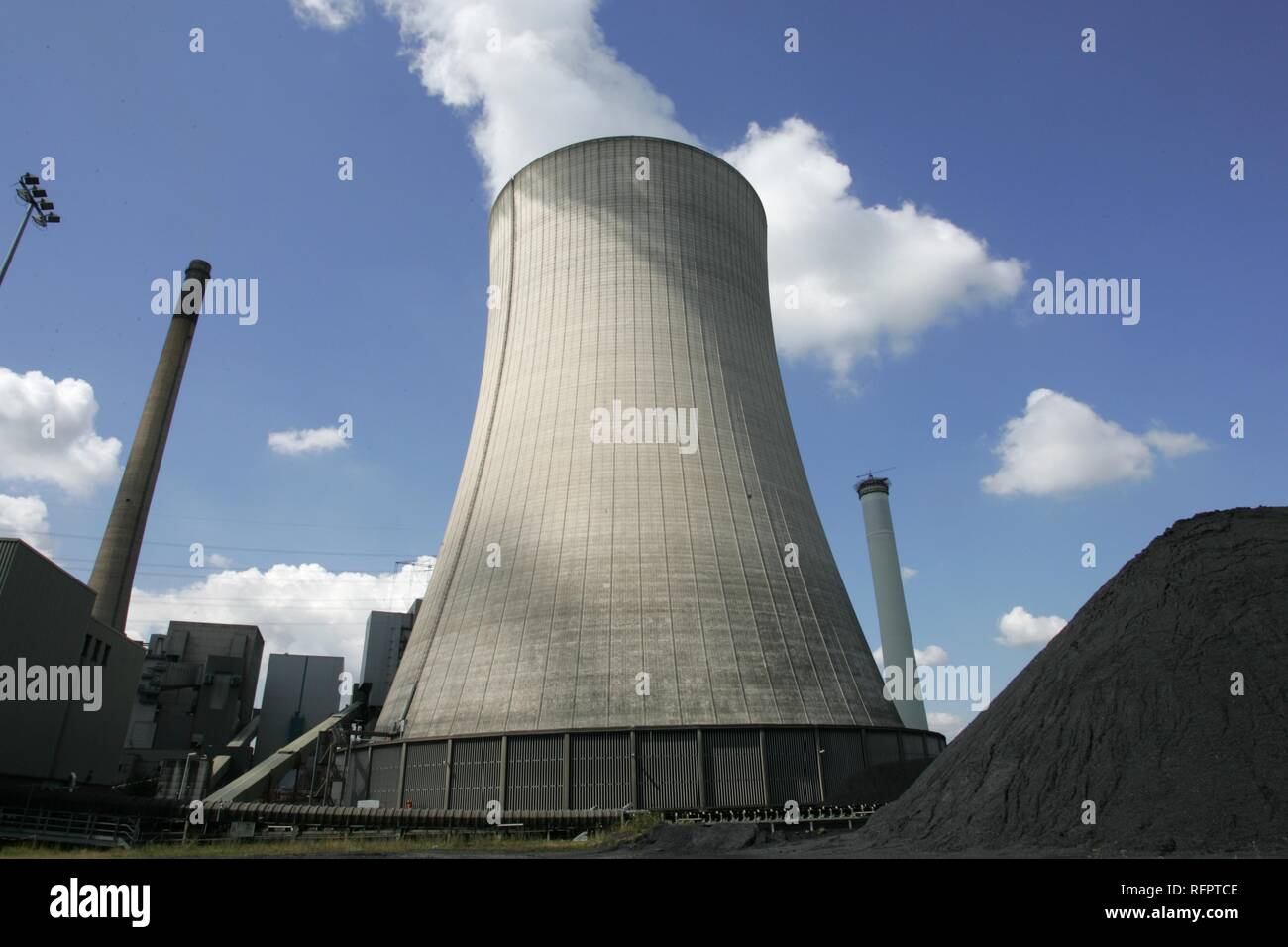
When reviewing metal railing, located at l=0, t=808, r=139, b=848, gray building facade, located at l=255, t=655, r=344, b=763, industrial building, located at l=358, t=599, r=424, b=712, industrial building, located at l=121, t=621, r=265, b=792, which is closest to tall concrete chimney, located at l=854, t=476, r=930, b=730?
industrial building, located at l=358, t=599, r=424, b=712

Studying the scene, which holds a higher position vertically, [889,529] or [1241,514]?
[889,529]

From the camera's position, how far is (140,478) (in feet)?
88.1

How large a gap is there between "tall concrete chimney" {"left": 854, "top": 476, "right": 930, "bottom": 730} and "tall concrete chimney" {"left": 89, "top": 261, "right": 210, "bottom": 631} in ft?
99.1

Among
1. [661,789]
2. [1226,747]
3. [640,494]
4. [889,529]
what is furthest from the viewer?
[889,529]

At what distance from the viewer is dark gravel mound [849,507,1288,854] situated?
7.08 meters

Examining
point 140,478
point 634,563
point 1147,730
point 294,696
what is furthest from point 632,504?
point 294,696

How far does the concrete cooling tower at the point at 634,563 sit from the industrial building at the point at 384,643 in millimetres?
16400

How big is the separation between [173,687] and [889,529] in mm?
34085

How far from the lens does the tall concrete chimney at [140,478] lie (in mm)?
25328

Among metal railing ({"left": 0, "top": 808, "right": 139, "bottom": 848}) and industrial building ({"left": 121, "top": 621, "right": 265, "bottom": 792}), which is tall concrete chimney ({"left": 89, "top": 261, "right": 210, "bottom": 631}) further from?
metal railing ({"left": 0, "top": 808, "right": 139, "bottom": 848})
